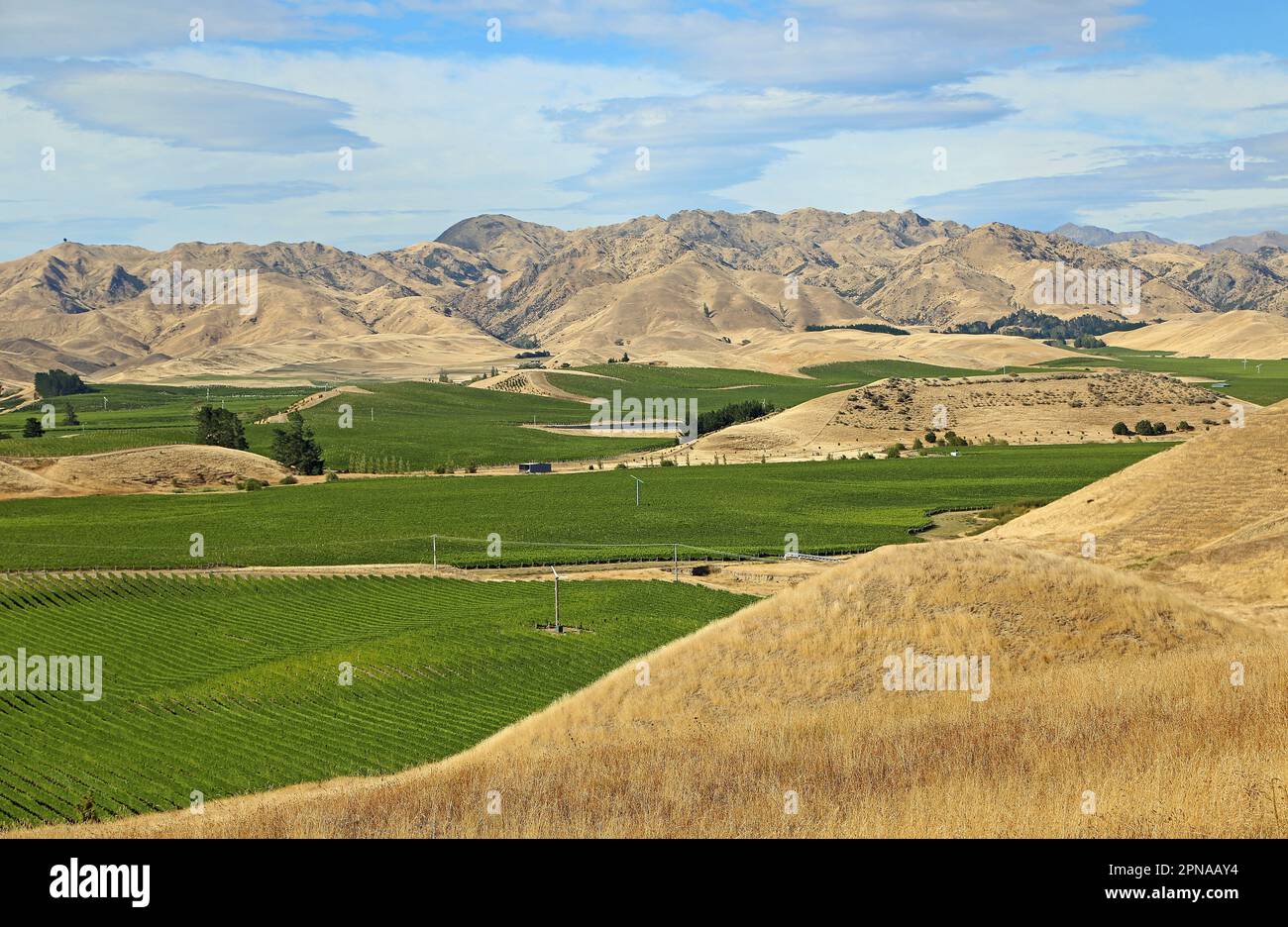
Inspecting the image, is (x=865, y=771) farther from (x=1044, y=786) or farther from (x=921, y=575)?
(x=921, y=575)

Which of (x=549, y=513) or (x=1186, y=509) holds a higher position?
(x=1186, y=509)

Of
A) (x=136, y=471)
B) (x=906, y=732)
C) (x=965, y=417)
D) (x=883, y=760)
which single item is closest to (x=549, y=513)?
(x=136, y=471)

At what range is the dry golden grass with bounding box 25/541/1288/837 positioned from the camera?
1524cm

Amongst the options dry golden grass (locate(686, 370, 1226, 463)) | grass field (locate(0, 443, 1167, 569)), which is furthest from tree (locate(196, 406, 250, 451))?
dry golden grass (locate(686, 370, 1226, 463))

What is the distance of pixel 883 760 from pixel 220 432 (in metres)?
170

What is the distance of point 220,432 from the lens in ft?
574

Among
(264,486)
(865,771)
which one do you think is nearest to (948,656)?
(865,771)

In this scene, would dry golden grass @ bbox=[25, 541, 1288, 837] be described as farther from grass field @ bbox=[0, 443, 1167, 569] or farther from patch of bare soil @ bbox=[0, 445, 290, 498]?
patch of bare soil @ bbox=[0, 445, 290, 498]

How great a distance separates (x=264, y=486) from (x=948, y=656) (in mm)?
128115

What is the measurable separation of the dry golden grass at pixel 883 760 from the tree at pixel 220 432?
149843 mm

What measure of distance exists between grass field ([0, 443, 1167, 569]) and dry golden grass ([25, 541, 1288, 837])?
55772 millimetres

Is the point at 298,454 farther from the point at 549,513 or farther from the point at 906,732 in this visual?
the point at 906,732

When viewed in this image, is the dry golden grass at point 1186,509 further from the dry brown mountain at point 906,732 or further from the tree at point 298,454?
the tree at point 298,454
